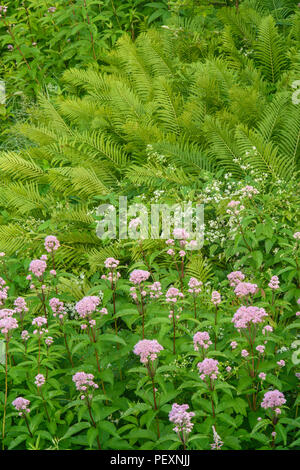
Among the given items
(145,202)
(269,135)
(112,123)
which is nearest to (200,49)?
(112,123)

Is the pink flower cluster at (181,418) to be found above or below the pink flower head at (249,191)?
below

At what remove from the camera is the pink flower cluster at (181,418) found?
236cm

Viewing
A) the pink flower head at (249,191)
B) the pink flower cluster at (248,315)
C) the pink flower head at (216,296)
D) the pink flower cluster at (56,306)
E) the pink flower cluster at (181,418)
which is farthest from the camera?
the pink flower head at (249,191)

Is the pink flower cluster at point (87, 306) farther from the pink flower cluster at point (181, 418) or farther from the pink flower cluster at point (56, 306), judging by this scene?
the pink flower cluster at point (181, 418)

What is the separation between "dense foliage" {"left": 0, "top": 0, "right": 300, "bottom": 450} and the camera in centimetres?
273

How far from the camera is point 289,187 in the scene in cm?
405

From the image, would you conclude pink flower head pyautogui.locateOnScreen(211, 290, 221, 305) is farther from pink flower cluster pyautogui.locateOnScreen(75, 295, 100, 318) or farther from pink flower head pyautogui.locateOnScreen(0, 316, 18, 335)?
pink flower head pyautogui.locateOnScreen(0, 316, 18, 335)

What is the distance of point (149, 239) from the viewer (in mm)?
4094

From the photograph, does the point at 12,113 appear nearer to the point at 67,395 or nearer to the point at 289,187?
the point at 289,187

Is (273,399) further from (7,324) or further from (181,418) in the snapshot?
(7,324)

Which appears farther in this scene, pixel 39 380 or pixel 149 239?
pixel 149 239

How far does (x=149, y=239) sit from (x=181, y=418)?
1.86 meters

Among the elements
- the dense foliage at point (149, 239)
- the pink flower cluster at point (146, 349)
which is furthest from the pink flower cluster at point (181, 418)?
the pink flower cluster at point (146, 349)

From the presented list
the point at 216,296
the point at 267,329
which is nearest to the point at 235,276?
the point at 216,296
